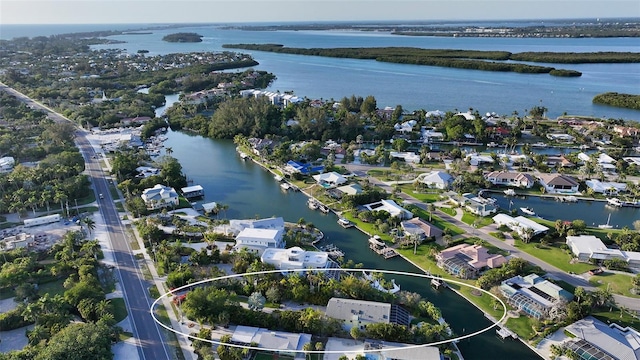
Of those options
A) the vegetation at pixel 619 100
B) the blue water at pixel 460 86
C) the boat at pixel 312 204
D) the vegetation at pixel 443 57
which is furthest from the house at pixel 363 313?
the vegetation at pixel 443 57

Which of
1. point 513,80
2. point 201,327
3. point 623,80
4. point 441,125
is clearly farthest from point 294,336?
point 623,80

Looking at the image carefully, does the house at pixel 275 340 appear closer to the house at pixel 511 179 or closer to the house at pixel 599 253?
the house at pixel 599 253

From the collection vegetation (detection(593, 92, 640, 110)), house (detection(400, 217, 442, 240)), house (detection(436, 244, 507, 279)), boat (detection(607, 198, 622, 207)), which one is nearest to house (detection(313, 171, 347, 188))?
house (detection(400, 217, 442, 240))

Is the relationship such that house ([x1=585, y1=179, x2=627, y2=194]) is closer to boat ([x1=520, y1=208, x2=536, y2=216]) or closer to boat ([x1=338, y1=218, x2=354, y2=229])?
boat ([x1=520, y1=208, x2=536, y2=216])

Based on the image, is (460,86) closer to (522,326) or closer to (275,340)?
(522,326)

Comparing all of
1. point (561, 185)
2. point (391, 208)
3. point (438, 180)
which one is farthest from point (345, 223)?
point (561, 185)
